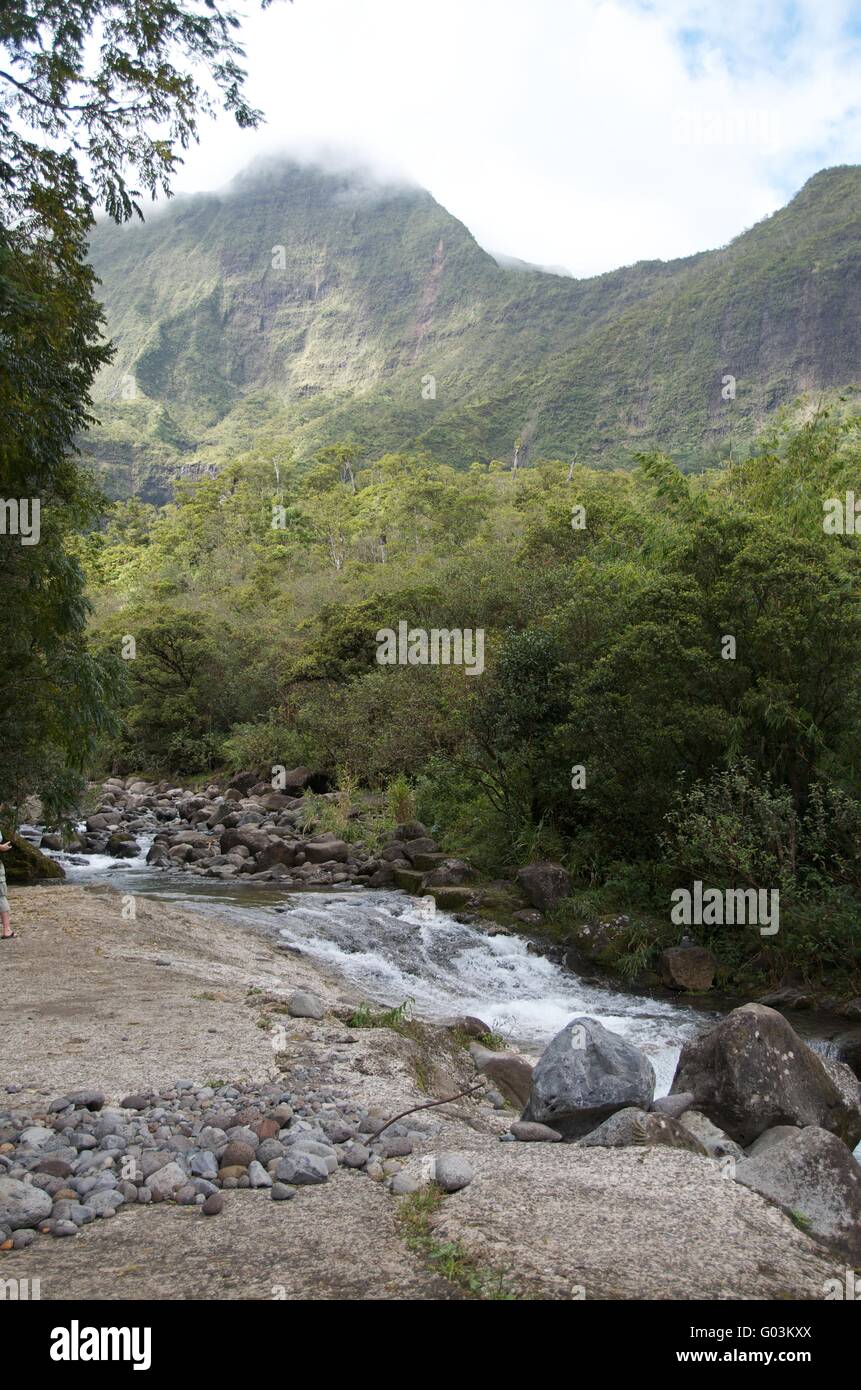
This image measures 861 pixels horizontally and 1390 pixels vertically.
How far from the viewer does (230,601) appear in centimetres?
4928

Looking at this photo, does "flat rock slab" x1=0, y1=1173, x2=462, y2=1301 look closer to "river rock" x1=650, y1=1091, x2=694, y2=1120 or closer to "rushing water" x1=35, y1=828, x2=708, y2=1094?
"river rock" x1=650, y1=1091, x2=694, y2=1120

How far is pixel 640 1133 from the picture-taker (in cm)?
612

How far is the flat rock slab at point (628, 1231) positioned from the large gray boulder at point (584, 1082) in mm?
1202

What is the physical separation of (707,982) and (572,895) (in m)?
3.45

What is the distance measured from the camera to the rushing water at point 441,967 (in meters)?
12.3

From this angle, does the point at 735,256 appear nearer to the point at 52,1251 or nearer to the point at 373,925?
the point at 373,925

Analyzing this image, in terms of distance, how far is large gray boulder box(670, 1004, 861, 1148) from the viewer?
718cm

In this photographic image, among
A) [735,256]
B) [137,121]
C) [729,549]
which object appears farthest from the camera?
[735,256]

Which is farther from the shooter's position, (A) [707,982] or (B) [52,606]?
(A) [707,982]

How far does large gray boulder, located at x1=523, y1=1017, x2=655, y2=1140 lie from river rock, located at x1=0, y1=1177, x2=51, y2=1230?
362 cm

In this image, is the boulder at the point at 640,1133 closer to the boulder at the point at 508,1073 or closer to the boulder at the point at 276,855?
the boulder at the point at 508,1073

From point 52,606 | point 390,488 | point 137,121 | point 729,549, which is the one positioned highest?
point 390,488

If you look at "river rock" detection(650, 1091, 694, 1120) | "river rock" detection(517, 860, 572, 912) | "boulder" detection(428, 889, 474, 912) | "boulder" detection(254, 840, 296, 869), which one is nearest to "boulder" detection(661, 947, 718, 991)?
"river rock" detection(517, 860, 572, 912)
